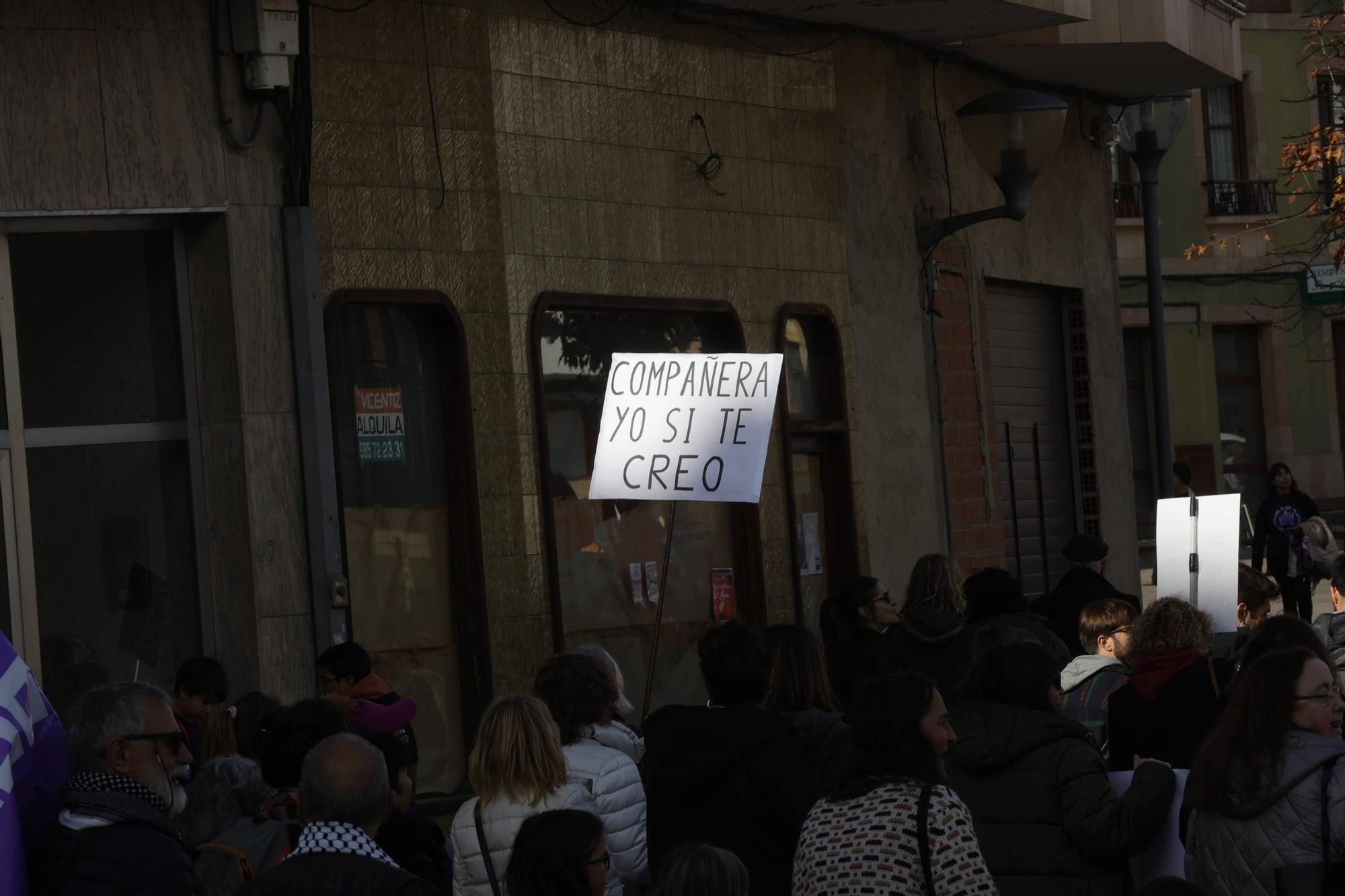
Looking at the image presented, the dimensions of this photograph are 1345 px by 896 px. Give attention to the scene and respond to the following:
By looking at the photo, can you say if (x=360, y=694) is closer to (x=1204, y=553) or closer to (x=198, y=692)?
(x=198, y=692)

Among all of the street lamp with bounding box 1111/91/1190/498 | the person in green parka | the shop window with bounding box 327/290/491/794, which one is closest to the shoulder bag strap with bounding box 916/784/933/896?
the person in green parka

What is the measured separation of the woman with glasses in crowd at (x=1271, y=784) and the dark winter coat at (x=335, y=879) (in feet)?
6.82

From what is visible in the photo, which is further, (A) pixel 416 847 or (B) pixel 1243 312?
(B) pixel 1243 312

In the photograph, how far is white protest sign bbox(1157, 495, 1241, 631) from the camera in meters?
9.77

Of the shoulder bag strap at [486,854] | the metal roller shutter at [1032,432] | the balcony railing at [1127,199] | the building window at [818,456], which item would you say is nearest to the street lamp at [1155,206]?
the metal roller shutter at [1032,432]

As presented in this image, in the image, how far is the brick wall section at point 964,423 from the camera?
48.5ft

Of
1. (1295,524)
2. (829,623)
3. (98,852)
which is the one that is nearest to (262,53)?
(829,623)

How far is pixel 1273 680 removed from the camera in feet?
17.3

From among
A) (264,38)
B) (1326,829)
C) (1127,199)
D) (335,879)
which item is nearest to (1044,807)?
(1326,829)

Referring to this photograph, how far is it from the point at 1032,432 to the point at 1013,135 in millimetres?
4169

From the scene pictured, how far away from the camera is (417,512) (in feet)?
34.7

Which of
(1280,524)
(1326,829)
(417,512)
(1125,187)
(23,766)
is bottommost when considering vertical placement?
(1280,524)

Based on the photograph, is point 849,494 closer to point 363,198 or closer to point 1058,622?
point 1058,622

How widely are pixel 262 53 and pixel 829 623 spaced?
3.79m
